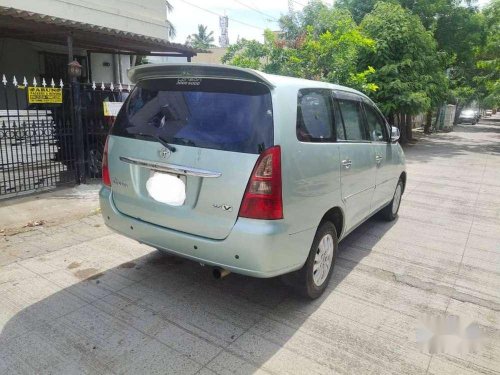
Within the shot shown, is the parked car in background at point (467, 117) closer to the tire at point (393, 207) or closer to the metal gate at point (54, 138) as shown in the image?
the tire at point (393, 207)

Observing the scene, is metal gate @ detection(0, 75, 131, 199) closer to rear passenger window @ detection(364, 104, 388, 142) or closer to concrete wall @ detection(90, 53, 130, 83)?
rear passenger window @ detection(364, 104, 388, 142)

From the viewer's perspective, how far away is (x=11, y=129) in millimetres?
5930

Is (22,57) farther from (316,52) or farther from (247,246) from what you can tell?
(247,246)

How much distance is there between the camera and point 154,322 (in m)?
2.97

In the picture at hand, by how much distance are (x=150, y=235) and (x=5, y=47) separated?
372 inches

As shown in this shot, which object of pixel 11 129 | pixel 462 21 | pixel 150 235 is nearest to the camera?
pixel 150 235

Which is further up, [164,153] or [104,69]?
[104,69]

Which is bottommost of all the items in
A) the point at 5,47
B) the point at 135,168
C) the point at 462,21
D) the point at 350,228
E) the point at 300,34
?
the point at 350,228

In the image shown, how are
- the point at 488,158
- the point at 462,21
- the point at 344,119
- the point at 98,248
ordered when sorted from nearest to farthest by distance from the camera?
the point at 344,119, the point at 98,248, the point at 488,158, the point at 462,21

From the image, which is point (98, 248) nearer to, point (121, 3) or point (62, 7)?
point (62, 7)

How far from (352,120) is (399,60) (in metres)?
11.3

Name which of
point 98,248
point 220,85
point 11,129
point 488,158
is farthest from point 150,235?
point 488,158

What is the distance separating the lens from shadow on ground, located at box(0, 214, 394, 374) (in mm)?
2551

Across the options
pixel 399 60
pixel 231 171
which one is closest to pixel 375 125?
pixel 231 171
